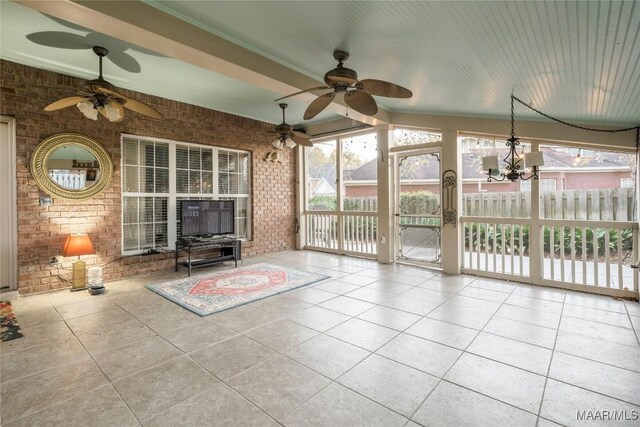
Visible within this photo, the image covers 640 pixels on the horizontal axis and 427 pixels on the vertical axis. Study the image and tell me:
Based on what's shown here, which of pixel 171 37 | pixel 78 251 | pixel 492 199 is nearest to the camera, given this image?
pixel 171 37

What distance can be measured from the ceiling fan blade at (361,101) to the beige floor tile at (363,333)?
232 centimetres

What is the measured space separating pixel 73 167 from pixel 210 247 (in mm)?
2321

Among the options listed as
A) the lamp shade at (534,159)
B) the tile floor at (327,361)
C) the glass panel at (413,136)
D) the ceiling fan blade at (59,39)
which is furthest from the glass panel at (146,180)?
the lamp shade at (534,159)

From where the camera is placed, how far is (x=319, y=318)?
3182 millimetres

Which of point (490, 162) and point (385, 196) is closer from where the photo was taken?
point (490, 162)

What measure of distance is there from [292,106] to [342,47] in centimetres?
286

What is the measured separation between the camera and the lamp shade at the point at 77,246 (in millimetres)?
4035

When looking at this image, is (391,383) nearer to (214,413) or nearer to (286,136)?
(214,413)

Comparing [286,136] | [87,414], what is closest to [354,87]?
[286,136]

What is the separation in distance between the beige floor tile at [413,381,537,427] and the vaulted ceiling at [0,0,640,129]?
7.74 ft

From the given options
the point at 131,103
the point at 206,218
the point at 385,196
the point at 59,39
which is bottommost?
the point at 206,218

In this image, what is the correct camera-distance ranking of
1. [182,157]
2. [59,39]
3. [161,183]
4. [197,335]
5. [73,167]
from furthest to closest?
[182,157] < [161,183] < [73,167] < [59,39] < [197,335]

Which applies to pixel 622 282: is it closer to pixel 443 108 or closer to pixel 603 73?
pixel 603 73

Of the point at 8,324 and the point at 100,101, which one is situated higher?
the point at 100,101
